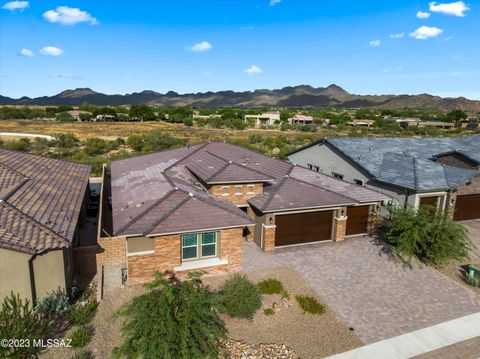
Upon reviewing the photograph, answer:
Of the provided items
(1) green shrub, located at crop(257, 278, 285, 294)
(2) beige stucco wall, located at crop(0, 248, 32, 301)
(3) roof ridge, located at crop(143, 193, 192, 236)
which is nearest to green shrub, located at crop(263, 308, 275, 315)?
(1) green shrub, located at crop(257, 278, 285, 294)

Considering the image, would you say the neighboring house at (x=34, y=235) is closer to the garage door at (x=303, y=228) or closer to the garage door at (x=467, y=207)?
the garage door at (x=303, y=228)

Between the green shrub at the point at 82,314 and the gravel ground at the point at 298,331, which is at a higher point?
the green shrub at the point at 82,314

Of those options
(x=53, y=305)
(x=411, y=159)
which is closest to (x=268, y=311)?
(x=53, y=305)

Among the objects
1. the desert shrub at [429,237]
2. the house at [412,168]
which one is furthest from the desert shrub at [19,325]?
the house at [412,168]

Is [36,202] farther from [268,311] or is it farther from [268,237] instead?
[268,237]

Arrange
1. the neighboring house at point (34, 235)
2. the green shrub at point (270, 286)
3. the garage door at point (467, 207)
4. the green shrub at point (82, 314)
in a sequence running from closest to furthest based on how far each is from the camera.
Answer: the neighboring house at point (34, 235), the green shrub at point (82, 314), the green shrub at point (270, 286), the garage door at point (467, 207)

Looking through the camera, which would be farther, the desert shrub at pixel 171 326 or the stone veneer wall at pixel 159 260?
the stone veneer wall at pixel 159 260

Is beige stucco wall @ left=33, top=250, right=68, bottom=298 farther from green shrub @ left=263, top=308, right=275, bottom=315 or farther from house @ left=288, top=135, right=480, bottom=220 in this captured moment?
house @ left=288, top=135, right=480, bottom=220
